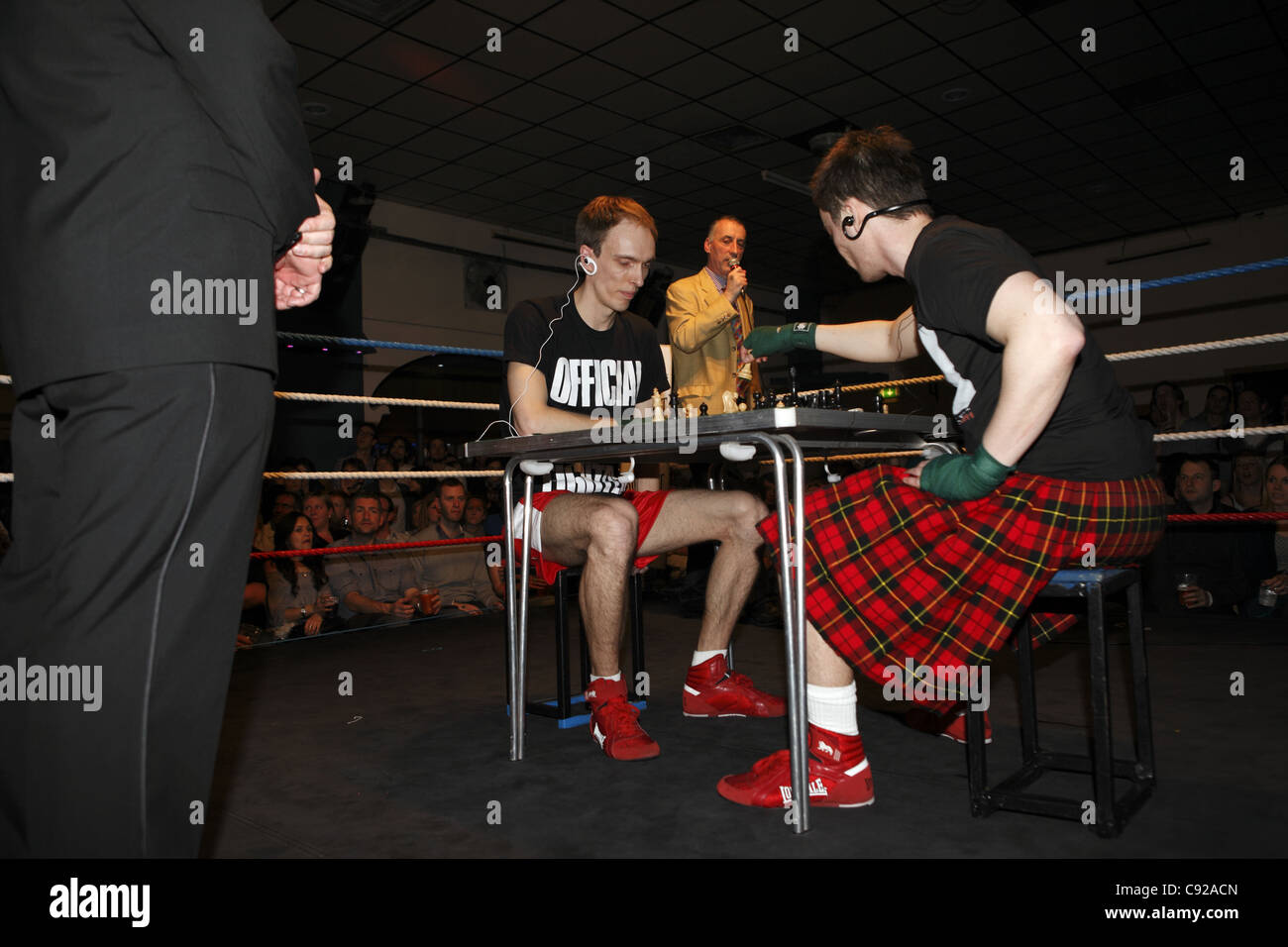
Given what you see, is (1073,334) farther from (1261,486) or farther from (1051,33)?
(1051,33)

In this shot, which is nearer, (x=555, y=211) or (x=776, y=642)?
(x=776, y=642)

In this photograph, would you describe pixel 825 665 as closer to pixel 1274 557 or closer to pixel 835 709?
pixel 835 709

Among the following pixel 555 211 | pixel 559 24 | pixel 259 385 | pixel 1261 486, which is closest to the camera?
pixel 259 385

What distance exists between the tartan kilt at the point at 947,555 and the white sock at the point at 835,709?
0.30 ft

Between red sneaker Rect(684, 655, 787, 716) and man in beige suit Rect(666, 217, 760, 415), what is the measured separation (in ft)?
2.37

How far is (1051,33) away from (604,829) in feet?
16.5

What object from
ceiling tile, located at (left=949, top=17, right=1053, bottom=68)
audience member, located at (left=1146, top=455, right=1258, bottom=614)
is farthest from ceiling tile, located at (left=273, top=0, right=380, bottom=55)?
audience member, located at (left=1146, top=455, right=1258, bottom=614)

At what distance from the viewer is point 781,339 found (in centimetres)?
191

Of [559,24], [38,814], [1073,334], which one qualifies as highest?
[559,24]

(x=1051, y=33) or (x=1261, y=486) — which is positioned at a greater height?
(x=1051, y=33)

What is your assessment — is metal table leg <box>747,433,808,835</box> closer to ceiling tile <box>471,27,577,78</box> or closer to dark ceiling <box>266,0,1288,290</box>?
dark ceiling <box>266,0,1288,290</box>

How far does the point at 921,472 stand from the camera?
1304 mm
